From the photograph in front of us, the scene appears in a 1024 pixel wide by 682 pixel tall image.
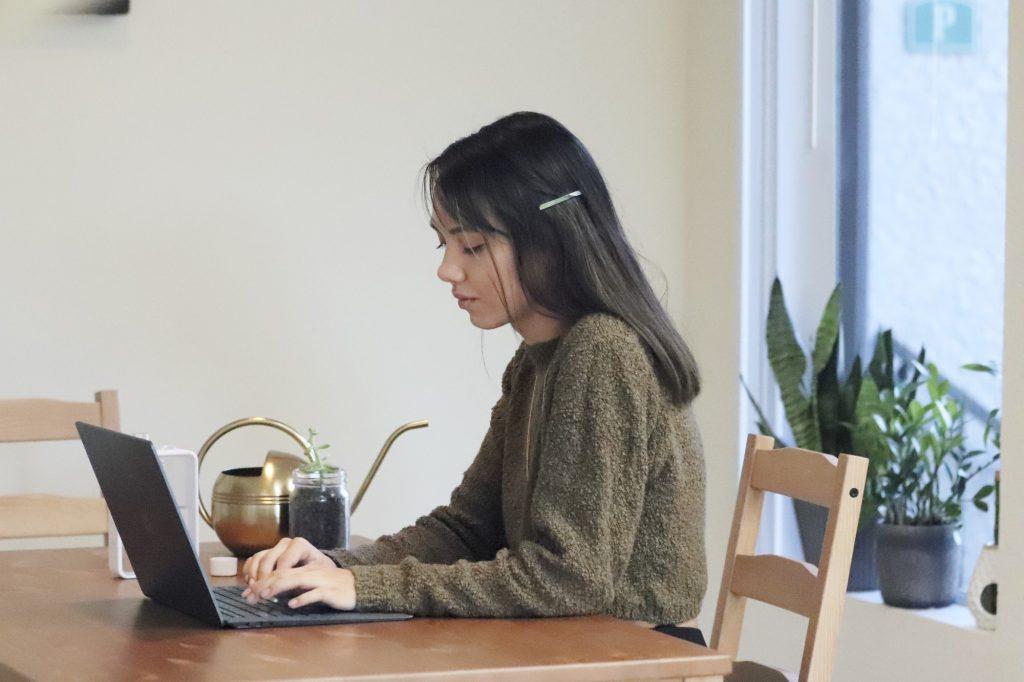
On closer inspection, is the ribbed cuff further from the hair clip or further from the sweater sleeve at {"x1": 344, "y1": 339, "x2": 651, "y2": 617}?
the hair clip

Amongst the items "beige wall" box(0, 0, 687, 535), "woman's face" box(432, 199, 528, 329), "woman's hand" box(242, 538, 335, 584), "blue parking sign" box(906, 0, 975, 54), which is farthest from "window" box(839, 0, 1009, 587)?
"woman's hand" box(242, 538, 335, 584)

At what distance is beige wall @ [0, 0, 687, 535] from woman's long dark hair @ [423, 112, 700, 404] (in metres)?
1.32

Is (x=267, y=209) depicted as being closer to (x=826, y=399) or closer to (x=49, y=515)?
(x=49, y=515)

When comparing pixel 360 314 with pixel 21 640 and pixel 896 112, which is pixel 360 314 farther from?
pixel 21 640

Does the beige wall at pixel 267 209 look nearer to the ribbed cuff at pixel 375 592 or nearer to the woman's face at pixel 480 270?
the woman's face at pixel 480 270

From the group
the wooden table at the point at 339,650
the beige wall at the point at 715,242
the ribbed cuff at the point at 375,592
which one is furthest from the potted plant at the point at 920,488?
the ribbed cuff at the point at 375,592

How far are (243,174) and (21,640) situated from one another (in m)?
1.69

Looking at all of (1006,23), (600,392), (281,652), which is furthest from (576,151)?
(1006,23)

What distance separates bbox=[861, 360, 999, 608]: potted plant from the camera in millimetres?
2609

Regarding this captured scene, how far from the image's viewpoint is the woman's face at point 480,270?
1.63m

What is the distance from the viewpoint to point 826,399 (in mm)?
2811

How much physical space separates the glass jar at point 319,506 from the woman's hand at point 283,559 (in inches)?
9.5

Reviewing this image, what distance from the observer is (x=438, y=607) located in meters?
1.39

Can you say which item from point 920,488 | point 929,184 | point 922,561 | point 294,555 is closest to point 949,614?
point 922,561
